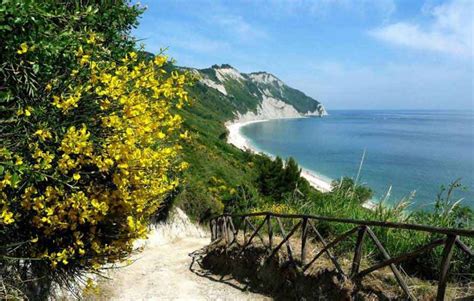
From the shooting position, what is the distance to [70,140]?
15.7ft

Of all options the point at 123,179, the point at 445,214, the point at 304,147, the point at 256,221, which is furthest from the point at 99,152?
Answer: the point at 304,147

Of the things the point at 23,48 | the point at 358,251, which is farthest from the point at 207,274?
the point at 23,48

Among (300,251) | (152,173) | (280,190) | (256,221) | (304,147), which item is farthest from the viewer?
(304,147)

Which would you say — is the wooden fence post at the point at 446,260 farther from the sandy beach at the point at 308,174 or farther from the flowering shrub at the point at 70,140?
the sandy beach at the point at 308,174

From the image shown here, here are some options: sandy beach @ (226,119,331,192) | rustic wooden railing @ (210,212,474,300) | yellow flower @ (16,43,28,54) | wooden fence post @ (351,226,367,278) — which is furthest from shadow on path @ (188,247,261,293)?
sandy beach @ (226,119,331,192)

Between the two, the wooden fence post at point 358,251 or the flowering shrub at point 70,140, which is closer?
the flowering shrub at point 70,140

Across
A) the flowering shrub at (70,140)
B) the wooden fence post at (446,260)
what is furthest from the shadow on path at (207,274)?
the wooden fence post at (446,260)

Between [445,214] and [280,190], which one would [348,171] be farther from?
[445,214]

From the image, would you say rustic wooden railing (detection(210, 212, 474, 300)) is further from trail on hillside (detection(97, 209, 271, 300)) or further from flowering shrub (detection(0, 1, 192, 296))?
flowering shrub (detection(0, 1, 192, 296))

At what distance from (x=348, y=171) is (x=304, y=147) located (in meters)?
50.2

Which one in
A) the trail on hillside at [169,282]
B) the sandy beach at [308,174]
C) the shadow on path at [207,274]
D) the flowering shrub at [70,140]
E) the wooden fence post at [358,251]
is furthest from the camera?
the sandy beach at [308,174]

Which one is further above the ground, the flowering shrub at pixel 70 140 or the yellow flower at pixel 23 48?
the yellow flower at pixel 23 48

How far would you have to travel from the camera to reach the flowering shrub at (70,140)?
478cm

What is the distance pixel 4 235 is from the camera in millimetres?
5832
